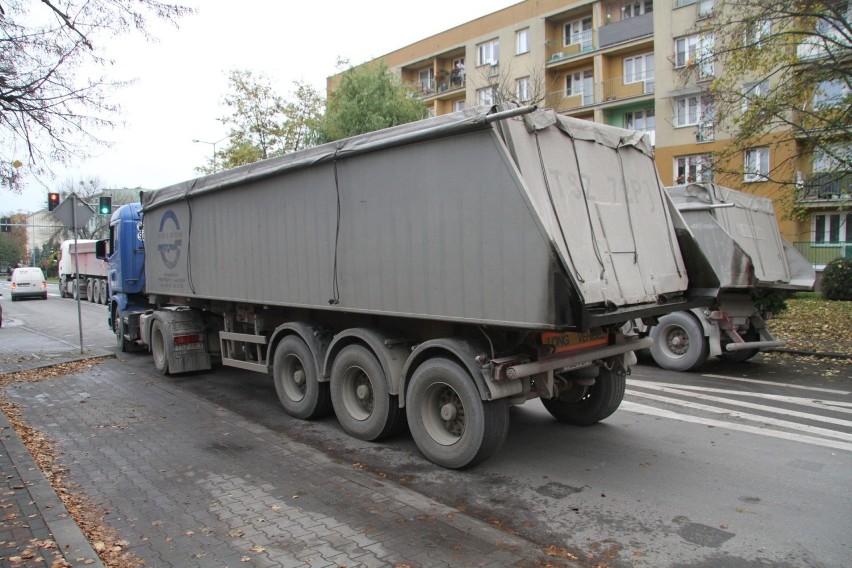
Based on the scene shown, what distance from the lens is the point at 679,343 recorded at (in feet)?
34.8

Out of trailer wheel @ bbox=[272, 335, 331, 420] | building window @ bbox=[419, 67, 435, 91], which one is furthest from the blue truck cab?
building window @ bbox=[419, 67, 435, 91]

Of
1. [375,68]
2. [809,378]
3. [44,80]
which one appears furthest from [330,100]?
[809,378]

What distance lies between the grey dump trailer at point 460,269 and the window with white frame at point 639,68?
99.0 feet

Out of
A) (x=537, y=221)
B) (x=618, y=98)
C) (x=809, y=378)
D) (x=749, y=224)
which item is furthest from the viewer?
(x=618, y=98)

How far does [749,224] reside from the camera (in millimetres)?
10930

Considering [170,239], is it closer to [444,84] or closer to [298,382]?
[298,382]

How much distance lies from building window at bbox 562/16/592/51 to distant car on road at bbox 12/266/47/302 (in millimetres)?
33733

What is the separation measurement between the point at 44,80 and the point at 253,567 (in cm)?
769

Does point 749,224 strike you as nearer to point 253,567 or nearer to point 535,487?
point 535,487

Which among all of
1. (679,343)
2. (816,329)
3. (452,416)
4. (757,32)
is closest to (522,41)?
(757,32)

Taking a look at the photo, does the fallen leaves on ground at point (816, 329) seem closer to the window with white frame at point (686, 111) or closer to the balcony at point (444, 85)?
the window with white frame at point (686, 111)

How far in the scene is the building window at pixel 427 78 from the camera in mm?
44894

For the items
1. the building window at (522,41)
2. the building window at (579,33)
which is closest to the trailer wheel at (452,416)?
the building window at (579,33)

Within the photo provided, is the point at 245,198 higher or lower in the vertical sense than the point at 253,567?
higher
